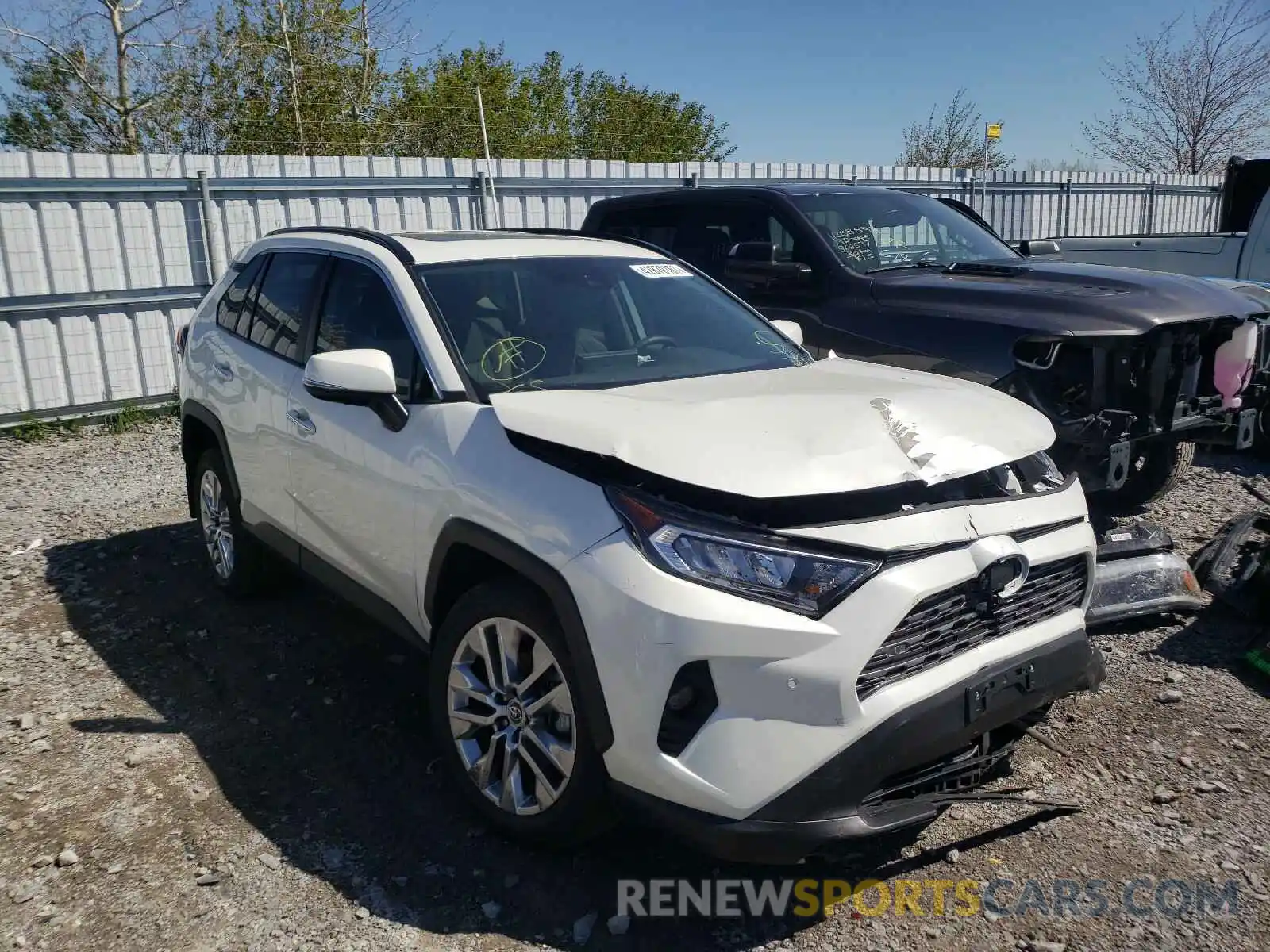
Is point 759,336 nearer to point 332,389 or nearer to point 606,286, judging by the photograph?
point 606,286

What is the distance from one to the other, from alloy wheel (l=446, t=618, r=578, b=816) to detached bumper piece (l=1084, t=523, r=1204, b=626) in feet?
8.36

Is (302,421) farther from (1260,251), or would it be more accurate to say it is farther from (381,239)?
(1260,251)

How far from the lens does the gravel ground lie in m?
2.62

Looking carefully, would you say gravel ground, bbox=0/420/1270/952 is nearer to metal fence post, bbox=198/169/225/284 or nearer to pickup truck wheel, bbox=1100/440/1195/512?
pickup truck wheel, bbox=1100/440/1195/512

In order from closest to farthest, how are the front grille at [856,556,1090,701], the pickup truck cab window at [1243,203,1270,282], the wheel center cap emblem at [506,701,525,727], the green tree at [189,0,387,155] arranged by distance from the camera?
the front grille at [856,556,1090,701] → the wheel center cap emblem at [506,701,525,727] → the pickup truck cab window at [1243,203,1270,282] → the green tree at [189,0,387,155]

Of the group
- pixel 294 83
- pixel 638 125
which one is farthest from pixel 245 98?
pixel 638 125

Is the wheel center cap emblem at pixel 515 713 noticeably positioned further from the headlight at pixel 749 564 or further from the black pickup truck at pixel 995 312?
the black pickup truck at pixel 995 312

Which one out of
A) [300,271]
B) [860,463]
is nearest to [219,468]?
[300,271]

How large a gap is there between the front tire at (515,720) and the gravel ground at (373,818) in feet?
0.67

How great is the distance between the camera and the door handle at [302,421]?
12.4ft

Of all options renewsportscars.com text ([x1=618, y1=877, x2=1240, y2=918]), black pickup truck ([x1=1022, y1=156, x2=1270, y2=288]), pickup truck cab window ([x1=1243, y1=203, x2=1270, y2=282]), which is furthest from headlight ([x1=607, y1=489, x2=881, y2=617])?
pickup truck cab window ([x1=1243, y1=203, x2=1270, y2=282])

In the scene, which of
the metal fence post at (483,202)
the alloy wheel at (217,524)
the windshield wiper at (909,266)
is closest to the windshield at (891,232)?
the windshield wiper at (909,266)

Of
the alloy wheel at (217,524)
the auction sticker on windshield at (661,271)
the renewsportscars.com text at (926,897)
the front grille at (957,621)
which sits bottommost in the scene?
the renewsportscars.com text at (926,897)

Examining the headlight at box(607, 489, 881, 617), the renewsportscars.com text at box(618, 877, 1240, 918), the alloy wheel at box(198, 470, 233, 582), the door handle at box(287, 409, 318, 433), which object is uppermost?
the door handle at box(287, 409, 318, 433)
